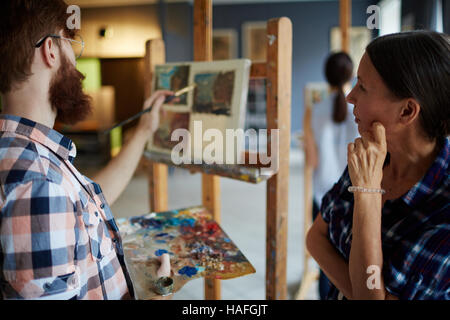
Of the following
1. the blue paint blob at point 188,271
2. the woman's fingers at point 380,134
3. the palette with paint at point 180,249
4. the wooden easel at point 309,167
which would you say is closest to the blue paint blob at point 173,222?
the palette with paint at point 180,249

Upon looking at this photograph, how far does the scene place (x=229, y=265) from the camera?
1188 mm

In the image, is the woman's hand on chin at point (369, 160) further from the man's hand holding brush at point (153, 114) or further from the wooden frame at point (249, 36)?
the wooden frame at point (249, 36)

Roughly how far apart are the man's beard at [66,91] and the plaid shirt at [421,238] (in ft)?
2.86

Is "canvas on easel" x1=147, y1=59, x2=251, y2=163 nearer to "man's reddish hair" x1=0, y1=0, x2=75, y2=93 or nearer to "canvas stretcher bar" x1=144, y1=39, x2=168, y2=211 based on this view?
"canvas stretcher bar" x1=144, y1=39, x2=168, y2=211

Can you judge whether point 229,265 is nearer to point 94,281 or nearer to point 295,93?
point 94,281

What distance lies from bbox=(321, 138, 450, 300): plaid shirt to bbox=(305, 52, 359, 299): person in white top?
1171mm

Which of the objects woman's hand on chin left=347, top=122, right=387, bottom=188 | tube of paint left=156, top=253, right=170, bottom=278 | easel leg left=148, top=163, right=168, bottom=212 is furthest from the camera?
easel leg left=148, top=163, right=168, bottom=212

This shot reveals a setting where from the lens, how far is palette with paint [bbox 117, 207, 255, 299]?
1141mm

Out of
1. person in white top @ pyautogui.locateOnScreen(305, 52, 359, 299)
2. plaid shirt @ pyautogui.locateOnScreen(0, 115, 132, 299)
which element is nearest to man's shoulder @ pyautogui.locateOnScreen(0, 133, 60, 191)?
plaid shirt @ pyautogui.locateOnScreen(0, 115, 132, 299)

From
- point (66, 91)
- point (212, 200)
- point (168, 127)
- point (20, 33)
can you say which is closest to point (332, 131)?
point (212, 200)

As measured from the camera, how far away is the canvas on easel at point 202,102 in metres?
1.43

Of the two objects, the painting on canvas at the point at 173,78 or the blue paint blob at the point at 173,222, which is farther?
the painting on canvas at the point at 173,78

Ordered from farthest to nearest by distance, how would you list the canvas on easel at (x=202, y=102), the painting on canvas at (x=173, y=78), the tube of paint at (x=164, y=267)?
1. the painting on canvas at (x=173, y=78)
2. the canvas on easel at (x=202, y=102)
3. the tube of paint at (x=164, y=267)

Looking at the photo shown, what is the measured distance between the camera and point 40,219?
0.69 metres
